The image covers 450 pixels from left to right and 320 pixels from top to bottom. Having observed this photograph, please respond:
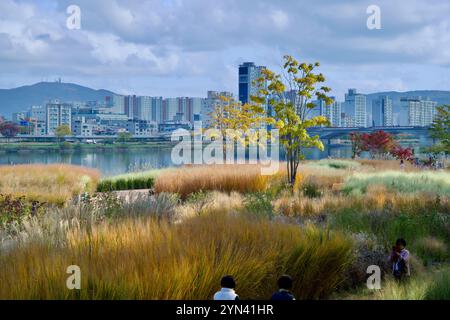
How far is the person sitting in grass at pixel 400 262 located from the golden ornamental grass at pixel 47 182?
949 centimetres

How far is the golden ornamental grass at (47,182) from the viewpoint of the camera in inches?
612

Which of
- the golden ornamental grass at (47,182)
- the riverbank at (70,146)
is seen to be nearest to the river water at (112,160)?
the riverbank at (70,146)

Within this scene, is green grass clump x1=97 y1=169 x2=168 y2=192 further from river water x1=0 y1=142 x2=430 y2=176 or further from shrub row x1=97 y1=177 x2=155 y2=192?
river water x1=0 y1=142 x2=430 y2=176

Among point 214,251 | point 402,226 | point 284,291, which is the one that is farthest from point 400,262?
point 284,291

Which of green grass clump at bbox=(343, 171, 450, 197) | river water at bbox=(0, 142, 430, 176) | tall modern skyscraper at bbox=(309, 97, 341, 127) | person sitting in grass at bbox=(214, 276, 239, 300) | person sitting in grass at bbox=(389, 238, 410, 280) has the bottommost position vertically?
river water at bbox=(0, 142, 430, 176)

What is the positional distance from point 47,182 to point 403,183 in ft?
39.0

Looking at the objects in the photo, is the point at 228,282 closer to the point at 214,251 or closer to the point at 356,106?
the point at 214,251

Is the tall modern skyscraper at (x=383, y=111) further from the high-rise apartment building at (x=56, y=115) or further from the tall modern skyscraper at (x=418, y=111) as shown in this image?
the high-rise apartment building at (x=56, y=115)

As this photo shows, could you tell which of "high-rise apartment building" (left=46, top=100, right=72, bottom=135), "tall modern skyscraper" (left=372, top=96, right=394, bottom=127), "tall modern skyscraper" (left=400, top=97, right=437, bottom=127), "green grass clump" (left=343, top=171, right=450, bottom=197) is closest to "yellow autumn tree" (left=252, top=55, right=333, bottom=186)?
"green grass clump" (left=343, top=171, right=450, bottom=197)

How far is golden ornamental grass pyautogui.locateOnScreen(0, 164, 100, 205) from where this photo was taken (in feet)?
51.0

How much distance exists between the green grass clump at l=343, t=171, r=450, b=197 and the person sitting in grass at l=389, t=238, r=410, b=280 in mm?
7356

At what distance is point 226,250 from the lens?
6.68 m
